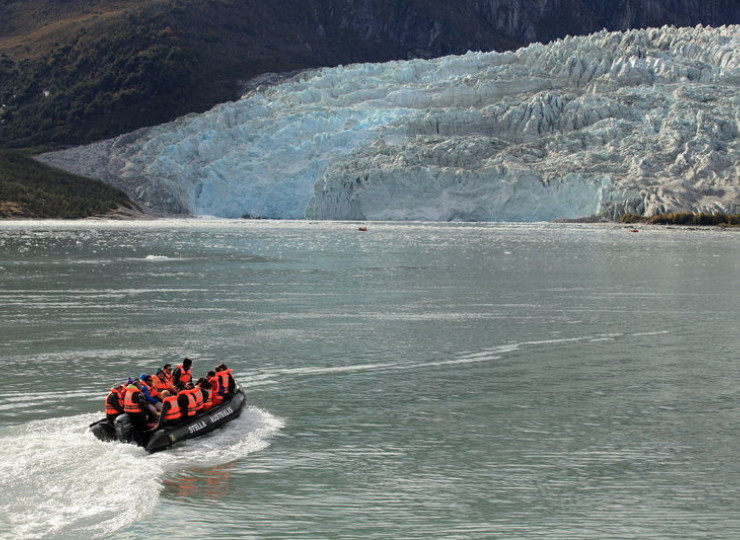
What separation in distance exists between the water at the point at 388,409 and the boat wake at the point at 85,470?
0.04 metres

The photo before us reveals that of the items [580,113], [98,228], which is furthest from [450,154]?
[98,228]

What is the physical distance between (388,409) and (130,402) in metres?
4.57

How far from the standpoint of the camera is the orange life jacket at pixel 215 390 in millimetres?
15359

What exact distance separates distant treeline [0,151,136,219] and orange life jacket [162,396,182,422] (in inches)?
3620

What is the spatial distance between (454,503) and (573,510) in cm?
149

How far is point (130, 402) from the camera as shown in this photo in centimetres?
1412

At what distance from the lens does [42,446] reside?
13695 mm

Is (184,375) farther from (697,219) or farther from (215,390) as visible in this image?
(697,219)

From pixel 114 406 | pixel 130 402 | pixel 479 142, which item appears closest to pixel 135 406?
pixel 130 402

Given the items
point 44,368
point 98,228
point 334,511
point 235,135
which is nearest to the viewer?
point 334,511

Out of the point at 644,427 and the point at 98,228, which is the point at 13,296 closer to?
the point at 644,427

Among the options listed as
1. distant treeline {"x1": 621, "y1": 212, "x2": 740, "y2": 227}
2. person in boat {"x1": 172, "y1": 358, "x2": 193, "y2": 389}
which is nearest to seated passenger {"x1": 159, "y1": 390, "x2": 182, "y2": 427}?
person in boat {"x1": 172, "y1": 358, "x2": 193, "y2": 389}

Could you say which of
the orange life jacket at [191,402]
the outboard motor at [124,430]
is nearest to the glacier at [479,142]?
the orange life jacket at [191,402]

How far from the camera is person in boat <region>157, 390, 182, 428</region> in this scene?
556 inches
